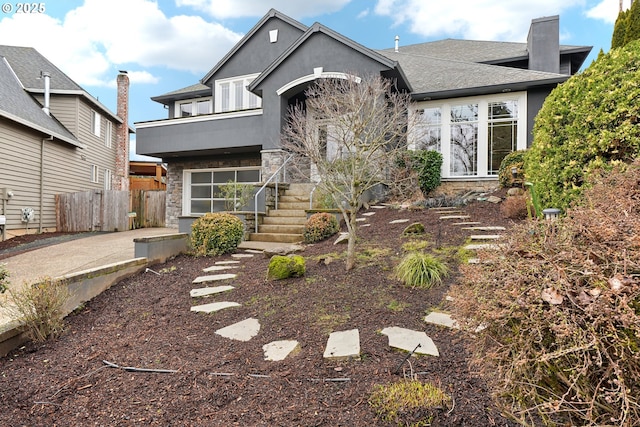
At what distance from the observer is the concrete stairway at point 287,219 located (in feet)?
25.0

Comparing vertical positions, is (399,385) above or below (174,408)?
above

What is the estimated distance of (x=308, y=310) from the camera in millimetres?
3436

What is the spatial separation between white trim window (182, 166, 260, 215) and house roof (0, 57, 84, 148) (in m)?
4.63

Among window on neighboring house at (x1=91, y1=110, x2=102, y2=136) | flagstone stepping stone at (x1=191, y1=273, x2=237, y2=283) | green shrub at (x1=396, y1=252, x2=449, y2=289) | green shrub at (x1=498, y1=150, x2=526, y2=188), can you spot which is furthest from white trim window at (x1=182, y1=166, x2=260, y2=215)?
green shrub at (x1=396, y1=252, x2=449, y2=289)

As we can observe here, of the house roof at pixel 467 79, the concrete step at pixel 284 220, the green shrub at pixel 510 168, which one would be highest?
the house roof at pixel 467 79

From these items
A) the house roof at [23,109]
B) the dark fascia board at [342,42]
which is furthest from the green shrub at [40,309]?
the house roof at [23,109]

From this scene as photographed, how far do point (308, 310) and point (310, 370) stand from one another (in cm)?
103

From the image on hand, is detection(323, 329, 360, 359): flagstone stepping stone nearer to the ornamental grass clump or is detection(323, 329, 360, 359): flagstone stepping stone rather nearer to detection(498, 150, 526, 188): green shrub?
the ornamental grass clump

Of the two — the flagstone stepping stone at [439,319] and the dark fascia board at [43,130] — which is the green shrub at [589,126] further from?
the dark fascia board at [43,130]

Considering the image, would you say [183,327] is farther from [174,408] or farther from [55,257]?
[55,257]

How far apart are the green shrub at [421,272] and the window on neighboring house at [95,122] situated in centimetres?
1676

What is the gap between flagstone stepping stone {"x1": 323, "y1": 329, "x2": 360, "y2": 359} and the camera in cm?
253

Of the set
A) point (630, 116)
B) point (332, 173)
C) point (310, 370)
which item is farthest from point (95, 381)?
point (630, 116)

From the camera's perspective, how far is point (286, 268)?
4.37 metres
